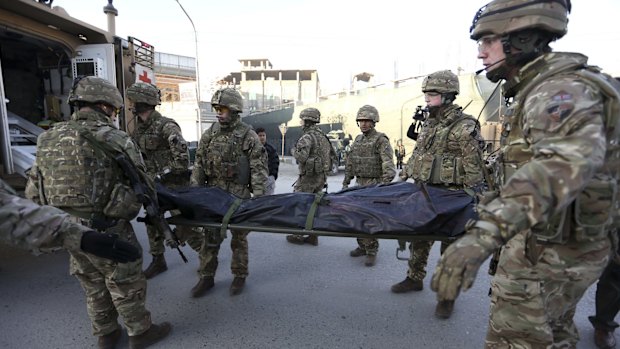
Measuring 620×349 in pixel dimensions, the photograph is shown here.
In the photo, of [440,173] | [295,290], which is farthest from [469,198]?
[295,290]

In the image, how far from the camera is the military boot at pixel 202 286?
3.20 metres

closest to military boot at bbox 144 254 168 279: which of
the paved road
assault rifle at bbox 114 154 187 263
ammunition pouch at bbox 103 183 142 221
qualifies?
the paved road

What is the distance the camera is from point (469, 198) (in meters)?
2.30

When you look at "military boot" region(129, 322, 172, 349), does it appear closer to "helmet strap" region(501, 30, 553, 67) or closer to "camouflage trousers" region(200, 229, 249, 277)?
"camouflage trousers" region(200, 229, 249, 277)

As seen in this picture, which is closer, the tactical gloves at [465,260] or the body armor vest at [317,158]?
the tactical gloves at [465,260]

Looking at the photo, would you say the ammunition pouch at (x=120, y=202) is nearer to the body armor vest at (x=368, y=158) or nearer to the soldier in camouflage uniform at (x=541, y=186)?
the soldier in camouflage uniform at (x=541, y=186)

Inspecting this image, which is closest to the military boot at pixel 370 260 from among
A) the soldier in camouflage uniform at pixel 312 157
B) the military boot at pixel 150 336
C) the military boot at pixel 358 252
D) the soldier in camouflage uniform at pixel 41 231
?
the military boot at pixel 358 252

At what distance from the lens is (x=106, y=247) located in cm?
166

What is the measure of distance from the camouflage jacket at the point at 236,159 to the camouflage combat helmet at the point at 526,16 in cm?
232

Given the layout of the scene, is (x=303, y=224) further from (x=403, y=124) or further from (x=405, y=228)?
(x=403, y=124)

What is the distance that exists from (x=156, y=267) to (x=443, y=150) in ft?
10.7

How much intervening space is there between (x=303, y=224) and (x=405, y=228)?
26.5 inches

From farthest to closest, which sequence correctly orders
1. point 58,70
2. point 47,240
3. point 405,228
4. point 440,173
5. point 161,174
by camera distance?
point 58,70, point 161,174, point 440,173, point 405,228, point 47,240

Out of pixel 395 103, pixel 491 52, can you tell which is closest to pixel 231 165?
pixel 491 52
